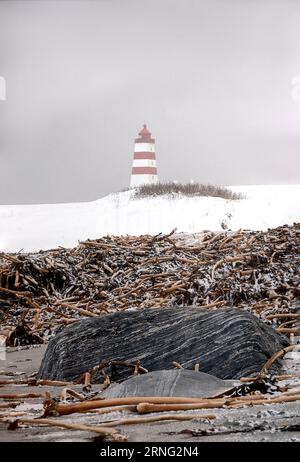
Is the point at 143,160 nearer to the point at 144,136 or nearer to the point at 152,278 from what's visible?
the point at 144,136

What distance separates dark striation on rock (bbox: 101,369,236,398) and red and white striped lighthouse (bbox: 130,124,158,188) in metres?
1.16

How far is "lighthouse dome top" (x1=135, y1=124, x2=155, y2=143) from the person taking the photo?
3180 mm

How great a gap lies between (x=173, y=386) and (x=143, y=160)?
1.51 m

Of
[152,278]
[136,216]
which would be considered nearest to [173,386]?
[152,278]

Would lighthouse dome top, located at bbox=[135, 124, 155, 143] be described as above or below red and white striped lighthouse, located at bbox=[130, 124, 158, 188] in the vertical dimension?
above

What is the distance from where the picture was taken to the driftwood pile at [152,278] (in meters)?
3.08

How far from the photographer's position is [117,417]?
1596mm

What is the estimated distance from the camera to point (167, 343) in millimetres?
2131

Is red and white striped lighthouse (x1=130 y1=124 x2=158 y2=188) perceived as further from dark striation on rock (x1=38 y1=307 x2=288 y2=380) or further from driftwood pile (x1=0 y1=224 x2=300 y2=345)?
dark striation on rock (x1=38 y1=307 x2=288 y2=380)

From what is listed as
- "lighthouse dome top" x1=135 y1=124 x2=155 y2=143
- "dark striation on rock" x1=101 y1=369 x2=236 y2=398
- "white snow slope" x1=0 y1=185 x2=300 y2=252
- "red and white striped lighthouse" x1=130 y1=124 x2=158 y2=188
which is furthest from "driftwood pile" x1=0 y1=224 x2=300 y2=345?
"dark striation on rock" x1=101 y1=369 x2=236 y2=398

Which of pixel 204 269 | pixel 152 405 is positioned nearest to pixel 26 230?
pixel 204 269

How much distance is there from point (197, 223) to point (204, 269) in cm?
96

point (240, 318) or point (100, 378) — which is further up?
point (240, 318)
